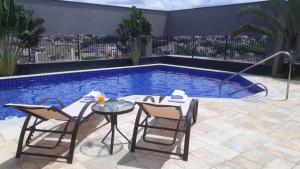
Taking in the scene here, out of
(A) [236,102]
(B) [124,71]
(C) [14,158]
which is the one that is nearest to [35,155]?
(C) [14,158]

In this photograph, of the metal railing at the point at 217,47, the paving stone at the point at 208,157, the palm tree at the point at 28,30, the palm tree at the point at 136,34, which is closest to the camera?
the paving stone at the point at 208,157

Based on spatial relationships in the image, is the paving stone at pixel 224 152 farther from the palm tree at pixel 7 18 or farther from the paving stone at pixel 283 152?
the palm tree at pixel 7 18

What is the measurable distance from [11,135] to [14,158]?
867mm

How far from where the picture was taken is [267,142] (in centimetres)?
417

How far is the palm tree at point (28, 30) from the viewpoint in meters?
11.6

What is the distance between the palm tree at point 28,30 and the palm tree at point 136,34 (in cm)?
497

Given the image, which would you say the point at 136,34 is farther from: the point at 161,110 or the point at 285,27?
the point at 161,110

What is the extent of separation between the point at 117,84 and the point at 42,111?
7.85m

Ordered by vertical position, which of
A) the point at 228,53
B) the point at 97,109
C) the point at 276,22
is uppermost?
the point at 276,22

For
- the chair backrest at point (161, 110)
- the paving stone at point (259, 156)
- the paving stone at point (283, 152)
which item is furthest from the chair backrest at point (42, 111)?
the paving stone at point (283, 152)

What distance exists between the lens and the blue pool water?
9.35 meters

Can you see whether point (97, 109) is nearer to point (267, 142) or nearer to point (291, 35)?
point (267, 142)

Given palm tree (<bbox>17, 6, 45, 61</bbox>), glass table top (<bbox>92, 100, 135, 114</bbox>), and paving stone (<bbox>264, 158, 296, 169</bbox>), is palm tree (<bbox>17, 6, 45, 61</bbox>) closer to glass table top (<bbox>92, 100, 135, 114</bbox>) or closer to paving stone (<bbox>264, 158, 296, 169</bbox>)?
glass table top (<bbox>92, 100, 135, 114</bbox>)

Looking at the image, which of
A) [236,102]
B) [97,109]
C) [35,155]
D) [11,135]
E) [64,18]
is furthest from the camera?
[64,18]
